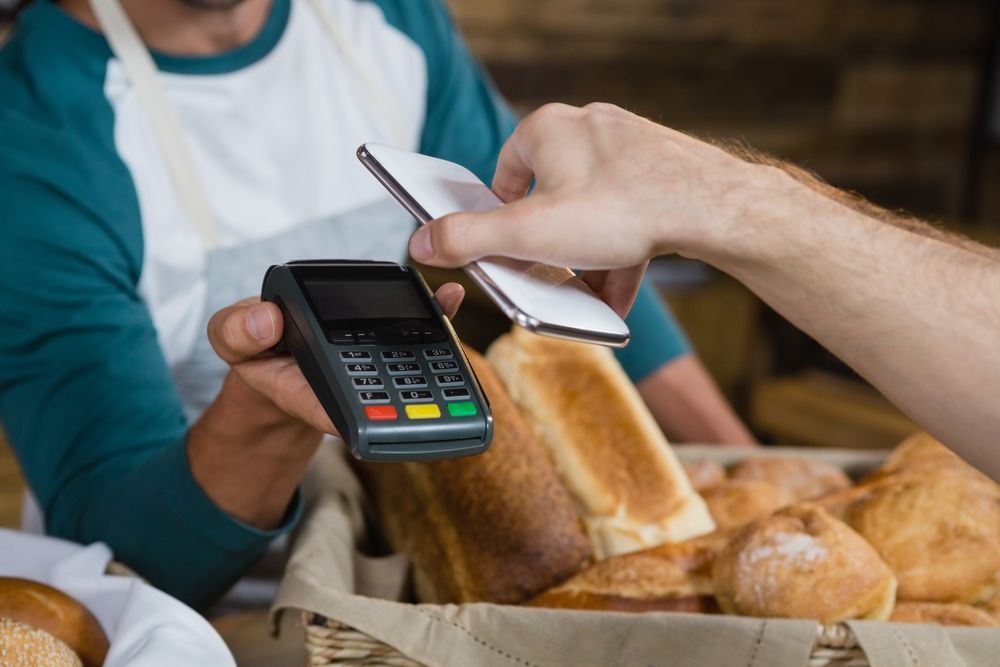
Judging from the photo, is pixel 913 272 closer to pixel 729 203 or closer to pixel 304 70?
pixel 729 203

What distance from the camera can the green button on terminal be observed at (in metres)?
0.72

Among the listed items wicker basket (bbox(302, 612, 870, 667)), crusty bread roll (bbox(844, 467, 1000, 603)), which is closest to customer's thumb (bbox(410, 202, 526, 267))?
wicker basket (bbox(302, 612, 870, 667))

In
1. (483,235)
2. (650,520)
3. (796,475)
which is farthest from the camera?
(796,475)

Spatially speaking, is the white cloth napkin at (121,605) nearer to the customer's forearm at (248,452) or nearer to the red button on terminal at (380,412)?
the customer's forearm at (248,452)

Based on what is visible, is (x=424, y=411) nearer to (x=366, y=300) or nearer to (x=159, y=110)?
(x=366, y=300)

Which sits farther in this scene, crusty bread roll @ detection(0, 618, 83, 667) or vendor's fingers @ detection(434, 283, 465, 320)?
vendor's fingers @ detection(434, 283, 465, 320)

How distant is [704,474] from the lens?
48.8 inches

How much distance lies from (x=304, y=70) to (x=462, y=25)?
77.3 inches

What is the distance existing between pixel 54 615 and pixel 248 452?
0.20m

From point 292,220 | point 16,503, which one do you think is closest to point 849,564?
point 292,220

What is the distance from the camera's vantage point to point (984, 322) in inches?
27.3

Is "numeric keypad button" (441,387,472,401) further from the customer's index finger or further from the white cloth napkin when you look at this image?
the white cloth napkin

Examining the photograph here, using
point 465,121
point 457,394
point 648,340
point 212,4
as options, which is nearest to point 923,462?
point 648,340

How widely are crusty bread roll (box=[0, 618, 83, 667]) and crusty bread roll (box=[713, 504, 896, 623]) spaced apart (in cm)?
50
